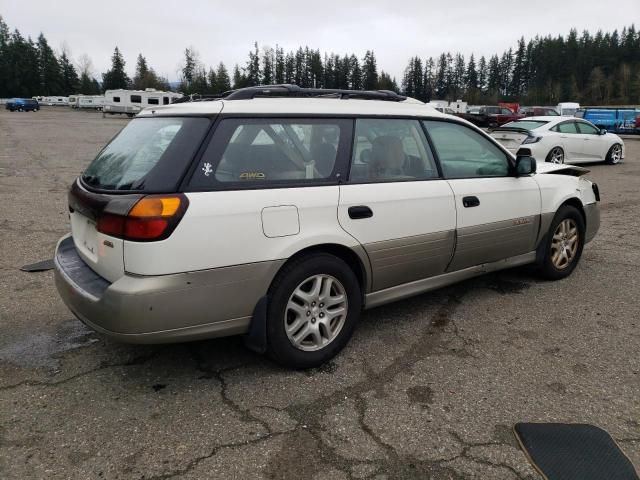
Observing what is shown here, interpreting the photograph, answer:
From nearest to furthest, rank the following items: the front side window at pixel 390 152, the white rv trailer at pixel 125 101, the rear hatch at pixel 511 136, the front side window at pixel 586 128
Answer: the front side window at pixel 390 152 → the rear hatch at pixel 511 136 → the front side window at pixel 586 128 → the white rv trailer at pixel 125 101

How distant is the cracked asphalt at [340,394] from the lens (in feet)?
7.90

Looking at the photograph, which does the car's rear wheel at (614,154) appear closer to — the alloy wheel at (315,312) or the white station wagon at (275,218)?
the white station wagon at (275,218)

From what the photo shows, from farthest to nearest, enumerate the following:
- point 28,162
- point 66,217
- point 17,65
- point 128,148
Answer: point 17,65
point 28,162
point 66,217
point 128,148

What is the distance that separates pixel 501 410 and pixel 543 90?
11417cm

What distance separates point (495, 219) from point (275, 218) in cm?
212

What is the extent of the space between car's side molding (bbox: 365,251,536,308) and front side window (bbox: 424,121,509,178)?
76 centimetres

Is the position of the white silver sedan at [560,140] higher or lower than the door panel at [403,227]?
higher

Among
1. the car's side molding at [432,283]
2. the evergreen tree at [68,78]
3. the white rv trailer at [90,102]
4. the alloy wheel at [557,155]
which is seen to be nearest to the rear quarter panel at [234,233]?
Answer: the car's side molding at [432,283]

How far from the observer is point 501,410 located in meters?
2.83

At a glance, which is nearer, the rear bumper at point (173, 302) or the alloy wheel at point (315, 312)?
the rear bumper at point (173, 302)

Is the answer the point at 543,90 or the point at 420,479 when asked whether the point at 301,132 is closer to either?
the point at 420,479

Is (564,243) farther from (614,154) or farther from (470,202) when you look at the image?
(614,154)

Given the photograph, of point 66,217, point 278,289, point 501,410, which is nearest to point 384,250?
point 278,289

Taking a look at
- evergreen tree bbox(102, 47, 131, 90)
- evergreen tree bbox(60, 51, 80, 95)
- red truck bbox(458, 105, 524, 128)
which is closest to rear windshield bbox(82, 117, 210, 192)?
red truck bbox(458, 105, 524, 128)
